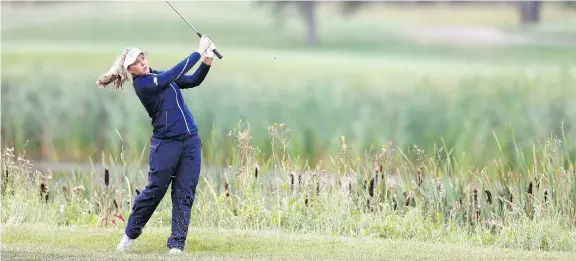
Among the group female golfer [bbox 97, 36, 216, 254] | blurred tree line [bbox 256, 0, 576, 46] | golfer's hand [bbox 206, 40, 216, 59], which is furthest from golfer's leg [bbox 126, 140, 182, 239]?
blurred tree line [bbox 256, 0, 576, 46]

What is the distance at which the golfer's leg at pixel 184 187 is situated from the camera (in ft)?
28.9

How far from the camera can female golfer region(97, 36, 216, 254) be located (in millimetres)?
8703

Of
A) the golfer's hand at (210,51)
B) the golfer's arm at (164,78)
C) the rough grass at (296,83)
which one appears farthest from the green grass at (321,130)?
the golfer's hand at (210,51)

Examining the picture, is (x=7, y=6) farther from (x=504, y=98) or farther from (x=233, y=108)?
(x=504, y=98)

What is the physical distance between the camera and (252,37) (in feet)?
73.7

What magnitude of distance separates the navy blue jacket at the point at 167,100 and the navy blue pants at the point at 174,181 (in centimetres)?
8

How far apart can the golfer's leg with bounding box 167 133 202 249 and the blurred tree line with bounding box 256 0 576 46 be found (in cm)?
1286

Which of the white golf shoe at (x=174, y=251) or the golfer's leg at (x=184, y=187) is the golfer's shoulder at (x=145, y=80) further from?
the white golf shoe at (x=174, y=251)

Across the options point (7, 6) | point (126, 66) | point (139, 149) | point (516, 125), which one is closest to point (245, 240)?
point (126, 66)

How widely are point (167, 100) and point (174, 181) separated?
2.01 feet

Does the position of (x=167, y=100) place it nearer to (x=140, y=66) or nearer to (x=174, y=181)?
(x=140, y=66)

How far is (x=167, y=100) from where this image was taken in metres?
8.73

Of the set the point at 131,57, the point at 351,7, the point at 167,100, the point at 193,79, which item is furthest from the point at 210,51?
the point at 351,7

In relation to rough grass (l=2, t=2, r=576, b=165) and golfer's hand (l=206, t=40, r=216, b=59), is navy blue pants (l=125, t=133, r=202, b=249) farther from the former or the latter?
rough grass (l=2, t=2, r=576, b=165)
